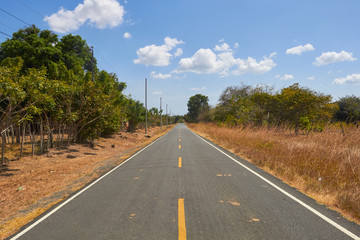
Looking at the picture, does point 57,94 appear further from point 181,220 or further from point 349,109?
point 349,109

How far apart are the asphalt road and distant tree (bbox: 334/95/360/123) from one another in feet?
101

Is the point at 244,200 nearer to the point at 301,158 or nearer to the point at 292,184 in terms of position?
the point at 292,184

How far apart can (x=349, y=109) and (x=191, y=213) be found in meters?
35.6

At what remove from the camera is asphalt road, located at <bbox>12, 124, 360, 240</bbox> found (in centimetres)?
353

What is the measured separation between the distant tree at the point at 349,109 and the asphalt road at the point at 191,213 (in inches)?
1209

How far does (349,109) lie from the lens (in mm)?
28969

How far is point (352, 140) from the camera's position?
9.40 meters

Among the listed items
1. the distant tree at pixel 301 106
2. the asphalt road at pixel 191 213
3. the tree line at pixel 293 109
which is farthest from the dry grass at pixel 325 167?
the distant tree at pixel 301 106

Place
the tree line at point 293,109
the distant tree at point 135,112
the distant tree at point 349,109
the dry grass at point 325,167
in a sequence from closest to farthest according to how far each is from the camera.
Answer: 1. the dry grass at point 325,167
2. the tree line at point 293,109
3. the distant tree at point 349,109
4. the distant tree at point 135,112

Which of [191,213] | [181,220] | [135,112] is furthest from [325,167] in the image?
[135,112]

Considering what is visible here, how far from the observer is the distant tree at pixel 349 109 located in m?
28.1

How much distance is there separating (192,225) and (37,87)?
354 inches

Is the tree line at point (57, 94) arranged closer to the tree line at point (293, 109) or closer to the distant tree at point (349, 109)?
the tree line at point (293, 109)

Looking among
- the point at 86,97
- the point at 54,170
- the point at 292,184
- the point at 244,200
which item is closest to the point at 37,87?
the point at 54,170
